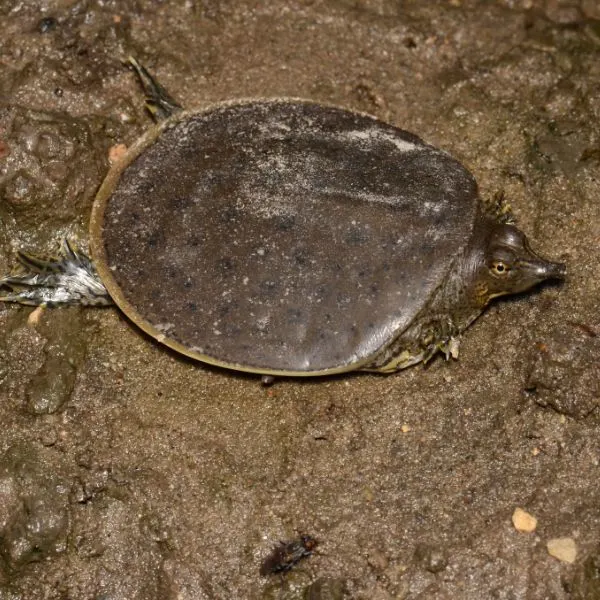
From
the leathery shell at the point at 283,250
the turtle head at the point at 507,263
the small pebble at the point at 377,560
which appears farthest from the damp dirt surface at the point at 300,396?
the leathery shell at the point at 283,250

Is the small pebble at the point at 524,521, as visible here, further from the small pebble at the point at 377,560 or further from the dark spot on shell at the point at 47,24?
the dark spot on shell at the point at 47,24

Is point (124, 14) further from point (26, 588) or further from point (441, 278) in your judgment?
point (26, 588)

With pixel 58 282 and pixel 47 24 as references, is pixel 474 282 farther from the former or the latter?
pixel 47 24

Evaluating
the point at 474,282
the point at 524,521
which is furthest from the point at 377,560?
the point at 474,282

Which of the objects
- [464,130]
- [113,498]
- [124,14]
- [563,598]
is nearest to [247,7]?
[124,14]

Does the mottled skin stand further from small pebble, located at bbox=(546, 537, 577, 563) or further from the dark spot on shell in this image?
the dark spot on shell
